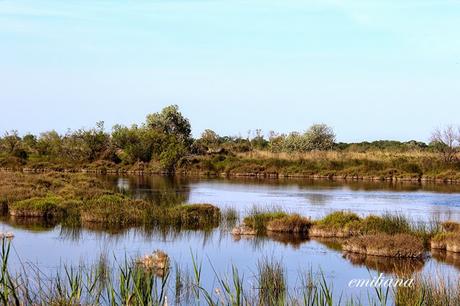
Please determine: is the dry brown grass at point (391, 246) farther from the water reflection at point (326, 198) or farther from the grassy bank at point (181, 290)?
the water reflection at point (326, 198)

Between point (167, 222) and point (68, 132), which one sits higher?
point (68, 132)

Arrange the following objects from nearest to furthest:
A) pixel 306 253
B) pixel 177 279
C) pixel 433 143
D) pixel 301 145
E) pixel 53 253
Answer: pixel 177 279, pixel 53 253, pixel 306 253, pixel 433 143, pixel 301 145

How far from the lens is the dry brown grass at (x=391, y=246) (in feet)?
61.9

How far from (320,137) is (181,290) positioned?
77.1 m

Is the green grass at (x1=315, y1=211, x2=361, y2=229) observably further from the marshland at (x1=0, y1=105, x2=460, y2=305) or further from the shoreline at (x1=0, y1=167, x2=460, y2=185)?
the shoreline at (x1=0, y1=167, x2=460, y2=185)

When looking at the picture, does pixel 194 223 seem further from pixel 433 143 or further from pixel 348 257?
pixel 433 143

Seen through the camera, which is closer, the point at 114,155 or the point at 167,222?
the point at 167,222

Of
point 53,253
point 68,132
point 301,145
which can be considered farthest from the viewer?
point 301,145

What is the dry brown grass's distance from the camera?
18875 mm

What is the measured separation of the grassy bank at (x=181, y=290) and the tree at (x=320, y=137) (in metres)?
71.3

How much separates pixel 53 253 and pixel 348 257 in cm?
805

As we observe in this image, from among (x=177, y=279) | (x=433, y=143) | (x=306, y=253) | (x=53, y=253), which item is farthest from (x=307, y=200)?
(x=433, y=143)

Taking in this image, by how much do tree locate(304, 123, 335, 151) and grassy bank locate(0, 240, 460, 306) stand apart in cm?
7133

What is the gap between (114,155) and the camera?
72.9 metres
